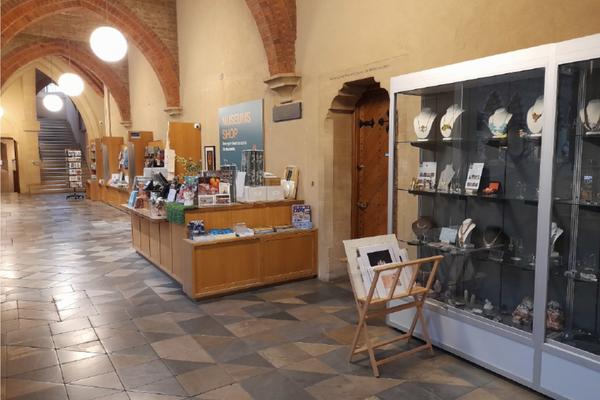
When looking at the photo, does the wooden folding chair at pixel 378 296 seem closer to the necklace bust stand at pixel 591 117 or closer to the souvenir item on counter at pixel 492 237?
the souvenir item on counter at pixel 492 237

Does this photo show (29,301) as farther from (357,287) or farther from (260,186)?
(357,287)

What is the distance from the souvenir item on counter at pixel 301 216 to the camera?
233 inches

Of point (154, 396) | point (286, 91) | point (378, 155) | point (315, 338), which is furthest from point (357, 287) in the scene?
point (286, 91)

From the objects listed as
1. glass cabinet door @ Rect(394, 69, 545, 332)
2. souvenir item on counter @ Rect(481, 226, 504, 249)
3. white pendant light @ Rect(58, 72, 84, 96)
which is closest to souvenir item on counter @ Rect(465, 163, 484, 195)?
glass cabinet door @ Rect(394, 69, 545, 332)

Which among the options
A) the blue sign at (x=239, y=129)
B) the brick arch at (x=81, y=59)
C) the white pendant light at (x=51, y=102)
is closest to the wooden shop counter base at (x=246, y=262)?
the blue sign at (x=239, y=129)

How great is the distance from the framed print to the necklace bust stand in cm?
686

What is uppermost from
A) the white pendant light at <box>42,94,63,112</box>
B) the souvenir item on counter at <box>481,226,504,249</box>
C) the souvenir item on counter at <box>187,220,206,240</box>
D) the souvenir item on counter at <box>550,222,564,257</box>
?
the white pendant light at <box>42,94,63,112</box>

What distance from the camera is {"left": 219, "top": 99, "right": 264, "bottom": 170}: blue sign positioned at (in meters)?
7.11

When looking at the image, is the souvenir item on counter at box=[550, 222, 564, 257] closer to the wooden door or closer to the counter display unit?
the wooden door

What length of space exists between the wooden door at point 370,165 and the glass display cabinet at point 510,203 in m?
1.29

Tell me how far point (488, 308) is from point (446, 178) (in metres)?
1.16

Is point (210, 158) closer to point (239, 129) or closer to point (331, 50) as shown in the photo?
point (239, 129)

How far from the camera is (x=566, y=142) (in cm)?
296

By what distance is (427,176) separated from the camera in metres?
4.16
